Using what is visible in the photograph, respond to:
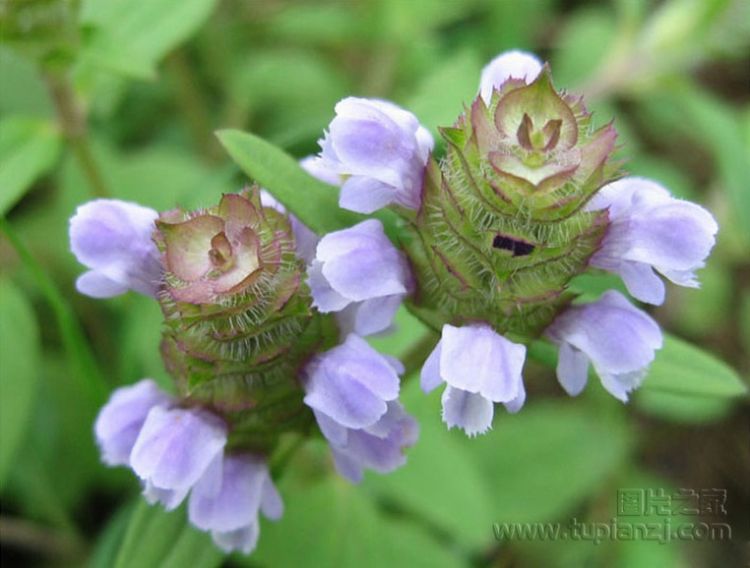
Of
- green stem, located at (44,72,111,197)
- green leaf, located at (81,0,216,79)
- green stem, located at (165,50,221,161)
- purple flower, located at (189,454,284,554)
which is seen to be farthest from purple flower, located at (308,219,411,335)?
green stem, located at (165,50,221,161)

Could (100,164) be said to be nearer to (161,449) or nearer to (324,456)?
(324,456)

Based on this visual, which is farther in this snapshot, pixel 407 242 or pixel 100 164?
pixel 100 164

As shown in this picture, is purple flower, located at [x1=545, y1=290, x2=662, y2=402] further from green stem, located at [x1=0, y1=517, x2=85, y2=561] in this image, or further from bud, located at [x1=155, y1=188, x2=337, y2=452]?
green stem, located at [x1=0, y1=517, x2=85, y2=561]

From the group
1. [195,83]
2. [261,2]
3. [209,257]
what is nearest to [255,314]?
[209,257]

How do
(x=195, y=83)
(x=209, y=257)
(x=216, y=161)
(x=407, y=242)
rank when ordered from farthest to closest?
(x=195, y=83)
(x=216, y=161)
(x=407, y=242)
(x=209, y=257)

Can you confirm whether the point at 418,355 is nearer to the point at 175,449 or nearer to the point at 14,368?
the point at 175,449

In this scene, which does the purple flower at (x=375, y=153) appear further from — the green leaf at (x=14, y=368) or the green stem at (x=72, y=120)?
the green stem at (x=72, y=120)
